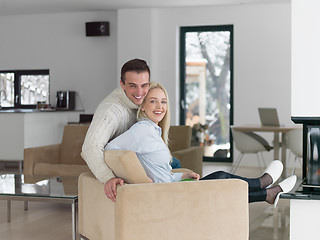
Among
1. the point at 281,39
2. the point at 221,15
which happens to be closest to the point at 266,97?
the point at 281,39

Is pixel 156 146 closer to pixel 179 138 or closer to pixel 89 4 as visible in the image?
pixel 179 138

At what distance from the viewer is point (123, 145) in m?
3.30

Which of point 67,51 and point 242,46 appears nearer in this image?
point 242,46

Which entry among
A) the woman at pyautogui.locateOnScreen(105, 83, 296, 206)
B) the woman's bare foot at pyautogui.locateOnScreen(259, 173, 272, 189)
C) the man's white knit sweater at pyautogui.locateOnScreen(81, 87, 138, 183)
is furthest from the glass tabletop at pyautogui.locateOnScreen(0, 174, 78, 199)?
the woman's bare foot at pyautogui.locateOnScreen(259, 173, 272, 189)

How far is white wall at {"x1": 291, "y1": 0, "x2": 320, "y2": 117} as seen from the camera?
11.5 ft

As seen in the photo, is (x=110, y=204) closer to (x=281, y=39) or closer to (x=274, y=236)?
(x=274, y=236)

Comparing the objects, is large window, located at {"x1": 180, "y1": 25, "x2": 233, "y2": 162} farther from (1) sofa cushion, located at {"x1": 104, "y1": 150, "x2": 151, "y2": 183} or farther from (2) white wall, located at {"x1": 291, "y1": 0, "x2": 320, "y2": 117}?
(1) sofa cushion, located at {"x1": 104, "y1": 150, "x2": 151, "y2": 183}

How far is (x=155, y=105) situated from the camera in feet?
11.4

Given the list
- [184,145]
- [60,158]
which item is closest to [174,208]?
[184,145]

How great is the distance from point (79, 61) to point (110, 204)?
755 cm

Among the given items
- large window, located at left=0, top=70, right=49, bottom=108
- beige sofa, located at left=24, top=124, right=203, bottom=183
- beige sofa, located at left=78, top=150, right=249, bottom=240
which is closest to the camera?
beige sofa, located at left=78, top=150, right=249, bottom=240

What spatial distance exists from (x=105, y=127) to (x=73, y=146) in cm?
318

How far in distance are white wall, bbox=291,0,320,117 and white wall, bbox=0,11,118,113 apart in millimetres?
6971

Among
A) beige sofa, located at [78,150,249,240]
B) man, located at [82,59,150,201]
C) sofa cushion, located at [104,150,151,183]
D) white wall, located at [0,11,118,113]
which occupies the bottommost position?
beige sofa, located at [78,150,249,240]
